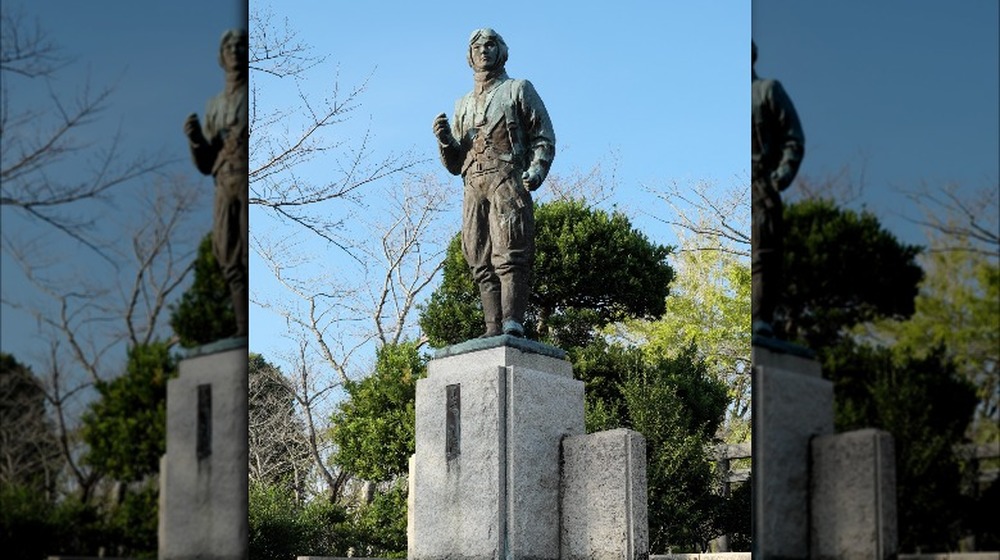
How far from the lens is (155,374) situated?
267cm

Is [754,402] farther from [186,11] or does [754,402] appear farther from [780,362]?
[186,11]

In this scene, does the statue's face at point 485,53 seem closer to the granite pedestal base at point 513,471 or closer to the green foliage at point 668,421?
the granite pedestal base at point 513,471

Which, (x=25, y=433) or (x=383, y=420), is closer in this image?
(x=25, y=433)

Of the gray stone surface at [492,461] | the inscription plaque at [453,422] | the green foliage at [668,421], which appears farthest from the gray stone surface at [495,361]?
the green foliage at [668,421]

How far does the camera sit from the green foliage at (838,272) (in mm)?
2473

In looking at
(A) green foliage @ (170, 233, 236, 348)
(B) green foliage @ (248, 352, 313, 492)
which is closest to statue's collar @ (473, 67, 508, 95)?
(A) green foliage @ (170, 233, 236, 348)

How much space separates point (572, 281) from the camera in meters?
14.6

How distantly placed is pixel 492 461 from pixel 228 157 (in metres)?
3.76

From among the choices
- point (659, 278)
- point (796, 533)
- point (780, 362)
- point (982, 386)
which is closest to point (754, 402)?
point (780, 362)

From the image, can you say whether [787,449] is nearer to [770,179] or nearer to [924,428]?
[924,428]

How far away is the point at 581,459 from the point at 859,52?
4.28 m

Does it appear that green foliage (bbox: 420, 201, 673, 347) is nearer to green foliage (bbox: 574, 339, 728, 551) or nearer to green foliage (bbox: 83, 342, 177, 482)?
green foliage (bbox: 574, 339, 728, 551)

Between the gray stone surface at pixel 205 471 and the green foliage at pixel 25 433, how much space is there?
9.4 inches

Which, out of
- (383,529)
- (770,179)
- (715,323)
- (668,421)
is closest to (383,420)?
(383,529)
